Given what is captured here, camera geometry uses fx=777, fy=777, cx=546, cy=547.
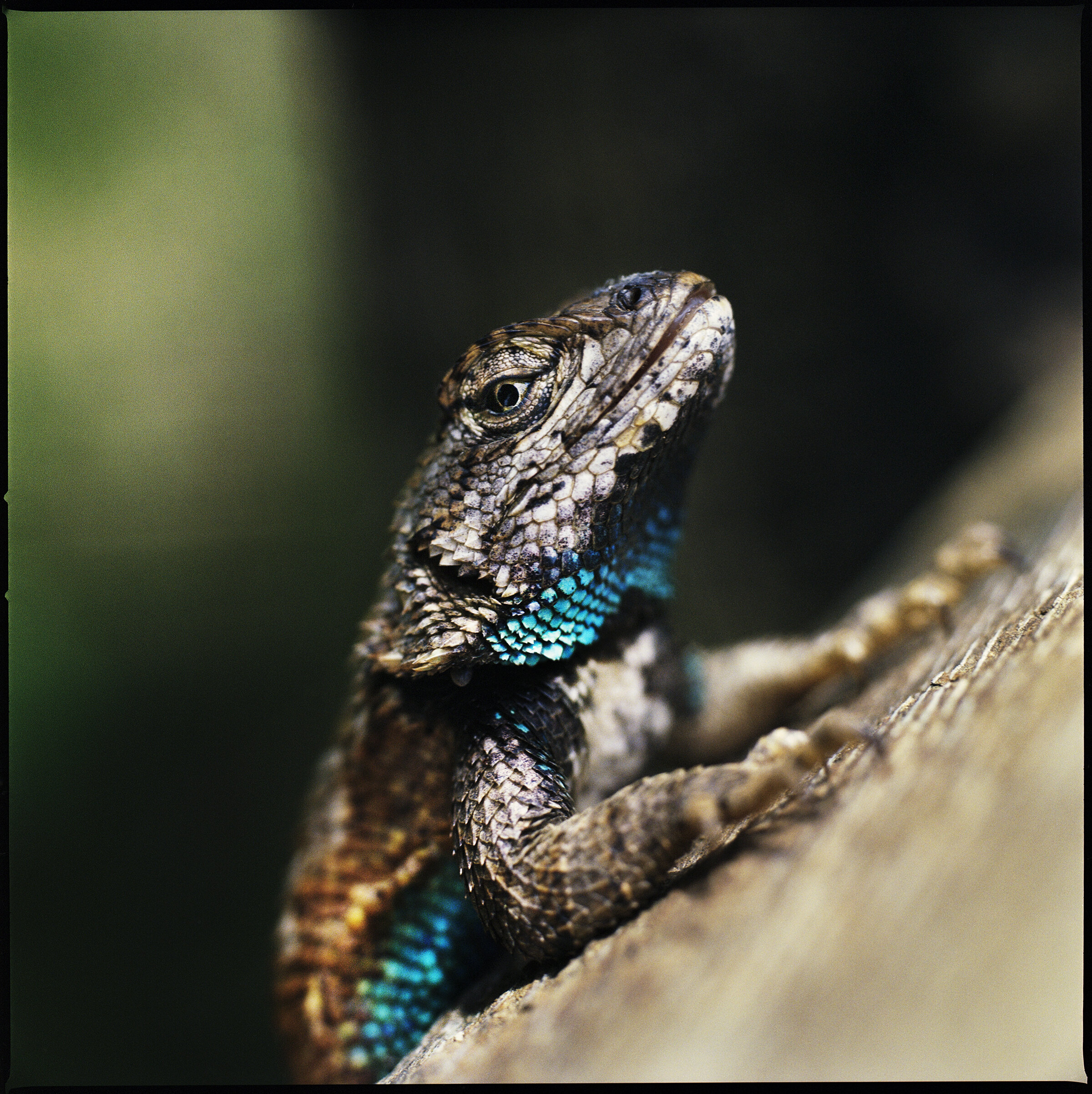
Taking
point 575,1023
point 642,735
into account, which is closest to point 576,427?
point 642,735

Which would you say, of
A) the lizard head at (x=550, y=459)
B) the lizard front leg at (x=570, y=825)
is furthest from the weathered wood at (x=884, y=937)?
the lizard head at (x=550, y=459)

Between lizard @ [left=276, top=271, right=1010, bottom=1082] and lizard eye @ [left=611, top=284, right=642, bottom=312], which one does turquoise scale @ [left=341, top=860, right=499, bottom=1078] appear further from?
lizard eye @ [left=611, top=284, right=642, bottom=312]

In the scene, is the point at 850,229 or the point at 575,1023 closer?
the point at 575,1023

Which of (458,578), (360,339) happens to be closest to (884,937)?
(458,578)

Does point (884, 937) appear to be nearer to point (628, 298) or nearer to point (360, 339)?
point (628, 298)

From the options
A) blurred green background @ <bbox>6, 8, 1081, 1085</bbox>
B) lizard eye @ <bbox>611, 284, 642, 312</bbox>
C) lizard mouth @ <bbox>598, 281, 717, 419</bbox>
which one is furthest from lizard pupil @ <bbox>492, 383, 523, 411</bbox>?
blurred green background @ <bbox>6, 8, 1081, 1085</bbox>

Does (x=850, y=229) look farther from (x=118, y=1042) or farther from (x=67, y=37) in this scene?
(x=118, y=1042)
